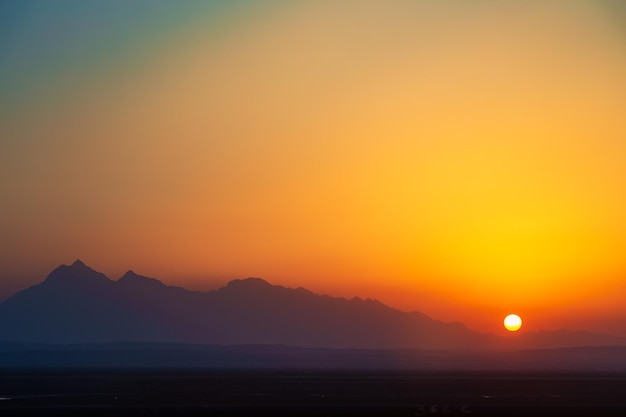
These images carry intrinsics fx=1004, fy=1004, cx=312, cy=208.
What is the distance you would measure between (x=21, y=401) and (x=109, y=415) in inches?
1171

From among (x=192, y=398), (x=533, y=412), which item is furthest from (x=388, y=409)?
(x=192, y=398)

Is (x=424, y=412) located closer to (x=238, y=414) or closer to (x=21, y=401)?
(x=238, y=414)

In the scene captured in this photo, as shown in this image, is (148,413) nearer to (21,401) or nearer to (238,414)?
(238,414)

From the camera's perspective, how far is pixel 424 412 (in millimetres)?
102438

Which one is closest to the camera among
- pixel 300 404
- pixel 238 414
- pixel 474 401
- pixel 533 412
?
pixel 238 414

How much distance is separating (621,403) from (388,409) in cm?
3802

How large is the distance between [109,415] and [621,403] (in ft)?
220

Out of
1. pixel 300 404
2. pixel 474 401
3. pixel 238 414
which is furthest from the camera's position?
pixel 474 401

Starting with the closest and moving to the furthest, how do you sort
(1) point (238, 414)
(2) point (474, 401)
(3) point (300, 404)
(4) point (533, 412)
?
(1) point (238, 414), (4) point (533, 412), (3) point (300, 404), (2) point (474, 401)

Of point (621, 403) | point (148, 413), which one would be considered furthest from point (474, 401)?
point (148, 413)

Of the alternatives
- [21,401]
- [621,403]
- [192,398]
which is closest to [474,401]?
[621,403]

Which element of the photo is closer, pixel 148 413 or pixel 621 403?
pixel 148 413

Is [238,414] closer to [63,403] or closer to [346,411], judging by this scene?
A: [346,411]

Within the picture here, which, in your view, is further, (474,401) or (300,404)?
(474,401)
